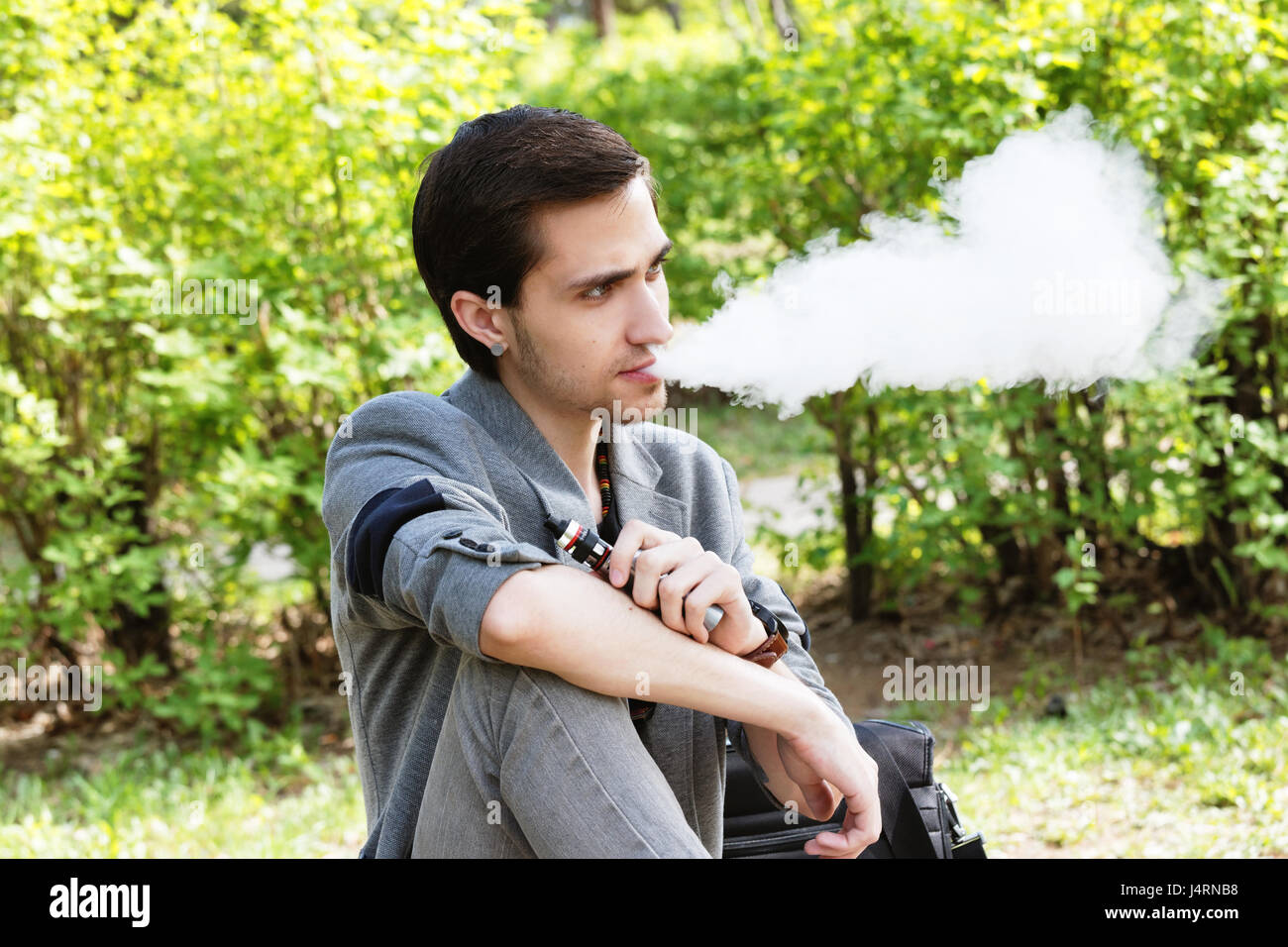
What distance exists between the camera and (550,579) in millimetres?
1815

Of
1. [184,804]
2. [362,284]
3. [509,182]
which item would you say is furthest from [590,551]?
[362,284]

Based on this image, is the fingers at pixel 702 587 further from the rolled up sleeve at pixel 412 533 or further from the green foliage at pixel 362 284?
the green foliage at pixel 362 284

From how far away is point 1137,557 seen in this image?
5.11 metres

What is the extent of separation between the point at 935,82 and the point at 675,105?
2122mm

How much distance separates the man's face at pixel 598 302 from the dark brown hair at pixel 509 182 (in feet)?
0.10

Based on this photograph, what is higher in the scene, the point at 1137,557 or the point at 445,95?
the point at 445,95

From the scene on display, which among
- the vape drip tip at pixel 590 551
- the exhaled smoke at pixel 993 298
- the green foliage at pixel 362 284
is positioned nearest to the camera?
the vape drip tip at pixel 590 551

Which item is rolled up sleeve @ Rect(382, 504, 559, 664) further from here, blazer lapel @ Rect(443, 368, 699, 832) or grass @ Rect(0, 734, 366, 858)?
grass @ Rect(0, 734, 366, 858)

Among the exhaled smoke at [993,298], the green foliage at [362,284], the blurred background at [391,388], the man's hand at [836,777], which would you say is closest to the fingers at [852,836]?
the man's hand at [836,777]

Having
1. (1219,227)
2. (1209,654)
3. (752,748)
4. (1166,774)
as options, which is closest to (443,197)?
(752,748)

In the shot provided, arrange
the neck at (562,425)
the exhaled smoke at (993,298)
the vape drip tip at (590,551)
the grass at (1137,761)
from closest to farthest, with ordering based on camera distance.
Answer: the vape drip tip at (590,551)
the neck at (562,425)
the exhaled smoke at (993,298)
the grass at (1137,761)

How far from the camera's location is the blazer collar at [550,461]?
87.0 inches

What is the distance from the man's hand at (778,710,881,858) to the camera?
2.06 m

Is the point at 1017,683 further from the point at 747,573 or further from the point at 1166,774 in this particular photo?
the point at 747,573
